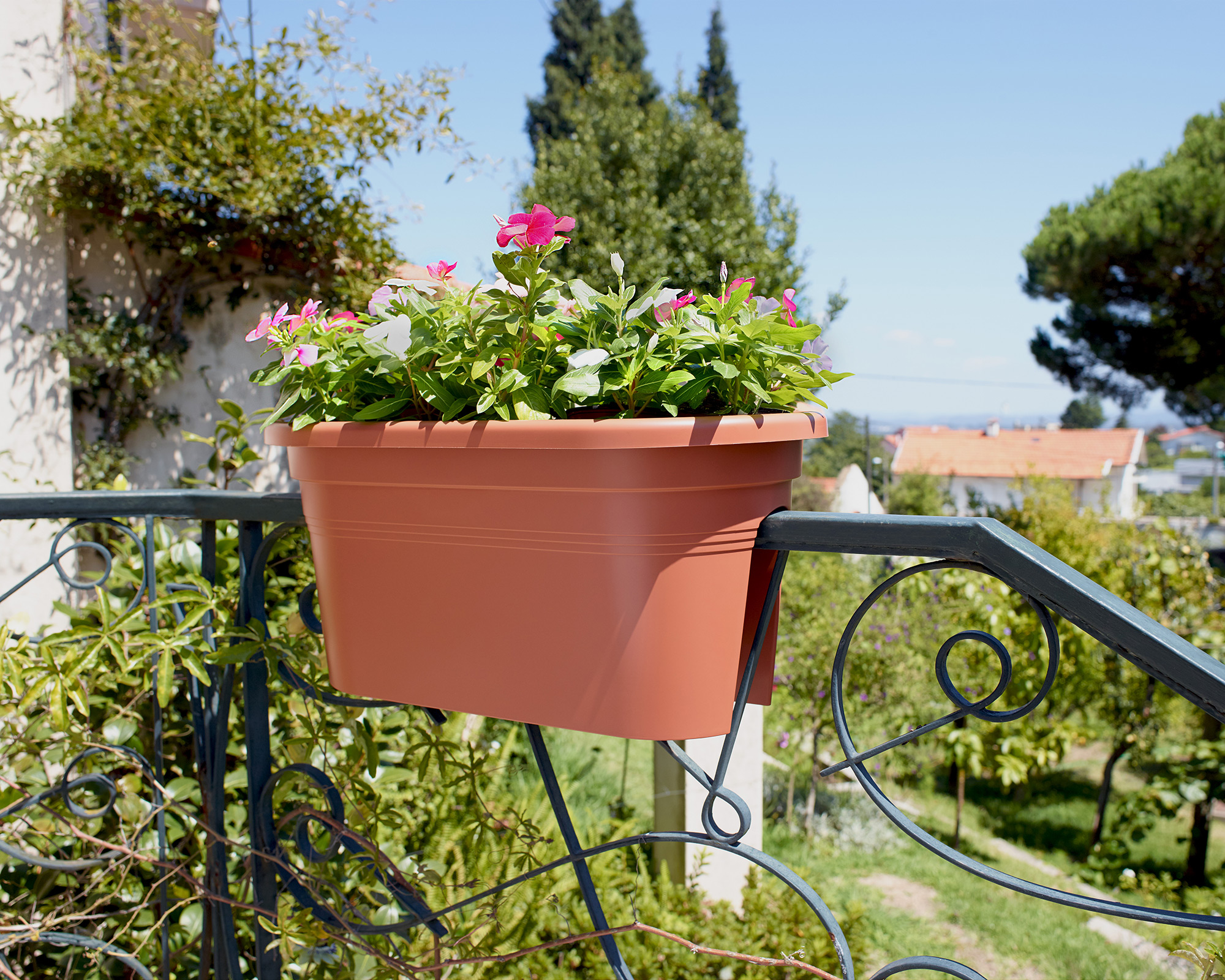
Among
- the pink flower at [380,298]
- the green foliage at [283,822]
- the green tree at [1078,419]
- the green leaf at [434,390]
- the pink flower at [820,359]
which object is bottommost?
the green foliage at [283,822]

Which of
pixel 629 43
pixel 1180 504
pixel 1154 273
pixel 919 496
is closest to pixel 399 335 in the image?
pixel 1154 273

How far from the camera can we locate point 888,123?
62.9 ft

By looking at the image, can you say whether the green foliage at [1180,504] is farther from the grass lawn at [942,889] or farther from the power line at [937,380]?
the grass lawn at [942,889]

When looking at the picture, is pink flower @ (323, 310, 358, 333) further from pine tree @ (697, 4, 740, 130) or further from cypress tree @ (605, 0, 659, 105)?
pine tree @ (697, 4, 740, 130)

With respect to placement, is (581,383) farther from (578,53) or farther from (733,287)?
(578,53)

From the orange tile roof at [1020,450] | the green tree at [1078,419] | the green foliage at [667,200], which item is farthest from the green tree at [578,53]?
the green tree at [1078,419]

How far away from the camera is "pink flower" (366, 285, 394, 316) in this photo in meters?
0.81

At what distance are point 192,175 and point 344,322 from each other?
317 cm

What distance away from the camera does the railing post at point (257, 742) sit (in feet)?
3.28

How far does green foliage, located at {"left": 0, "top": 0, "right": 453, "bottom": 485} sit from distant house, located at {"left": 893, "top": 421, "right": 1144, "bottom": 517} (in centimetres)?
2134

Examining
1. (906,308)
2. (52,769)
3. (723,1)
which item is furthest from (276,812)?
(906,308)

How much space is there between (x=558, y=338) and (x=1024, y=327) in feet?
54.0

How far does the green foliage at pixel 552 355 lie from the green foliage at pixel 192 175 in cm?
299

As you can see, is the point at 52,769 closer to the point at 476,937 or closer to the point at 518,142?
the point at 476,937
